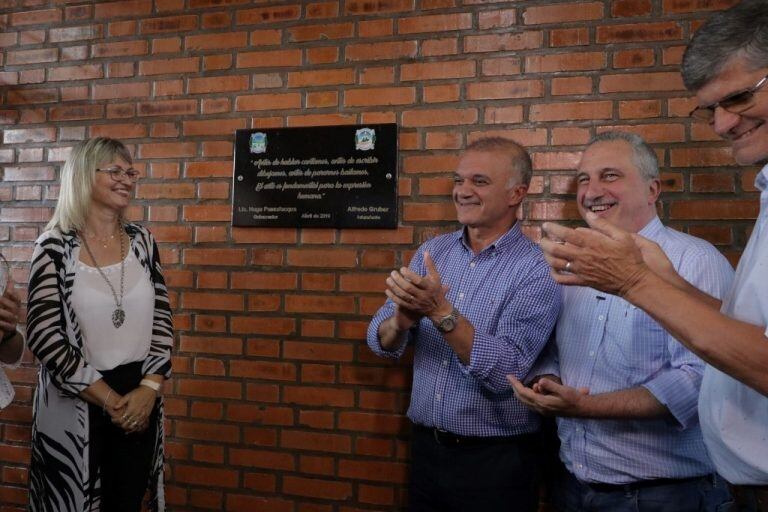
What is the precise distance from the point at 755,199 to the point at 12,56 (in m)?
3.23

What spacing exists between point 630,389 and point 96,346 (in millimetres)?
1695

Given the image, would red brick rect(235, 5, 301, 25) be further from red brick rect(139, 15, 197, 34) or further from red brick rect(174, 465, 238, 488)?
red brick rect(174, 465, 238, 488)

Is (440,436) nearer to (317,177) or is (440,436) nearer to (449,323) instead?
(449,323)

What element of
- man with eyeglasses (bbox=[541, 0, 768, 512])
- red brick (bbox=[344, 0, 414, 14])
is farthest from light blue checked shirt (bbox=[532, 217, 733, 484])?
red brick (bbox=[344, 0, 414, 14])

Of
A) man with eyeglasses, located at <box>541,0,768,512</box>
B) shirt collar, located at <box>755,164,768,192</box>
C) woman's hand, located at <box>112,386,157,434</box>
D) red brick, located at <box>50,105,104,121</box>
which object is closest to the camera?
man with eyeglasses, located at <box>541,0,768,512</box>

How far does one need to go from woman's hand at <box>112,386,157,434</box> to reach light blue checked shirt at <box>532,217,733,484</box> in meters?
1.38

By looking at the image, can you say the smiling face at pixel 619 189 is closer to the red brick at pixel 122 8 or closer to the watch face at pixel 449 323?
the watch face at pixel 449 323

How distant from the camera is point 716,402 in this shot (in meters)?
1.21

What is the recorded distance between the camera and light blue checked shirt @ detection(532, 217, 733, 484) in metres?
1.55

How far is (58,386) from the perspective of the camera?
1.92 metres

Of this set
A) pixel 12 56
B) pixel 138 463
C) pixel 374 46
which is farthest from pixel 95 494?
pixel 12 56

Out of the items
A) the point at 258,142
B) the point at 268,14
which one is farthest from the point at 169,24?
the point at 258,142

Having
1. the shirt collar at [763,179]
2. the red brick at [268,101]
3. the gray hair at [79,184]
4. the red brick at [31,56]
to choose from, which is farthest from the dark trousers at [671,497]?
the red brick at [31,56]

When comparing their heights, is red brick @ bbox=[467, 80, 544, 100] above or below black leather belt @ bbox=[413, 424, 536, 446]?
above
